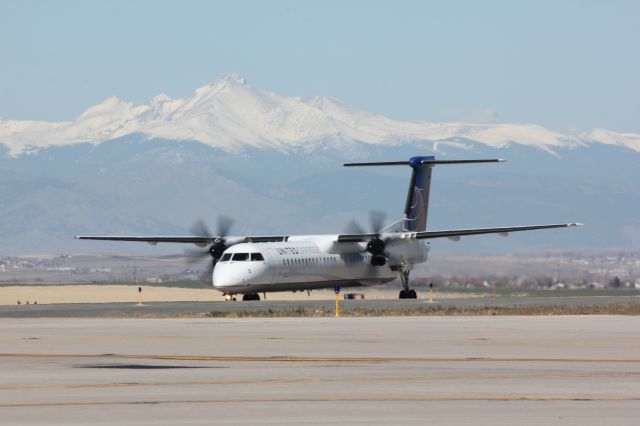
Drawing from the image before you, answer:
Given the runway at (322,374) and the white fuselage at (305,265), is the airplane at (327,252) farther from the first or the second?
the runway at (322,374)

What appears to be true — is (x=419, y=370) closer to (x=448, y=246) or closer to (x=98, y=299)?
(x=98, y=299)

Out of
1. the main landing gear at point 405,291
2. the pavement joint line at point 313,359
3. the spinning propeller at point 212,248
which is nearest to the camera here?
the pavement joint line at point 313,359

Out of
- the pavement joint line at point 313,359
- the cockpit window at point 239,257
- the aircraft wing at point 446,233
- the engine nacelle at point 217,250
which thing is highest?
the aircraft wing at point 446,233

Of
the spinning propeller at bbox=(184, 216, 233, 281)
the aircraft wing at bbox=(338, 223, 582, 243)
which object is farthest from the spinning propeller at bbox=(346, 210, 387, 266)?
the spinning propeller at bbox=(184, 216, 233, 281)

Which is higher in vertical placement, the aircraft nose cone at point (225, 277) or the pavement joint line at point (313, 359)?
the aircraft nose cone at point (225, 277)

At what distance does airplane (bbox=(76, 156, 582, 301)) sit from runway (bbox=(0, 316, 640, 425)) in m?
26.1

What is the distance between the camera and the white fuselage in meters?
63.9

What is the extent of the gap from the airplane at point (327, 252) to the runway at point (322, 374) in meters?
26.1

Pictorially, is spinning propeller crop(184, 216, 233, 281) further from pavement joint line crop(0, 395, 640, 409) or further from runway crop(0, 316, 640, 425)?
pavement joint line crop(0, 395, 640, 409)

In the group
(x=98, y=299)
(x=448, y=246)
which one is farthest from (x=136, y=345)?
(x=448, y=246)

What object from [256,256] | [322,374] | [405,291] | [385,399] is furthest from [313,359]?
[405,291]

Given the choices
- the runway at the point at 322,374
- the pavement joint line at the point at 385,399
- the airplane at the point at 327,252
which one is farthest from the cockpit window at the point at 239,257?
the pavement joint line at the point at 385,399

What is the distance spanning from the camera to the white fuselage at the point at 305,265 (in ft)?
210

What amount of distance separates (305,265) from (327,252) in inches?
91.0
